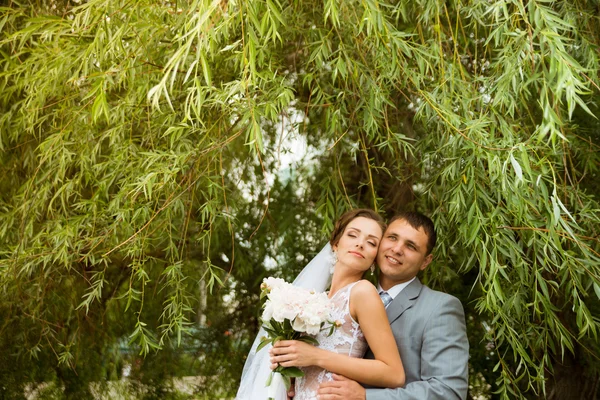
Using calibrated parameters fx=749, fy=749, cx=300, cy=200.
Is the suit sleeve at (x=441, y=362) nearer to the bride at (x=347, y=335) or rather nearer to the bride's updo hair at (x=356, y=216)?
the bride at (x=347, y=335)

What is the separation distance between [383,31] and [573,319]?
210 centimetres

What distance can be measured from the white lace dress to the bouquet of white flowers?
0.05 m

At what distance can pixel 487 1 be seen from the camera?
2.71 meters

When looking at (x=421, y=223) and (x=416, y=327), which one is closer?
(x=416, y=327)

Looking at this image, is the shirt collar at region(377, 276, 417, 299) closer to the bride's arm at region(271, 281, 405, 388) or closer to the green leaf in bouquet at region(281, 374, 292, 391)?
the bride's arm at region(271, 281, 405, 388)

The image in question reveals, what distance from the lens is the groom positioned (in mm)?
2359

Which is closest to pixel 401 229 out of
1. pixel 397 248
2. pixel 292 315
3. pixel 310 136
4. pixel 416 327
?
pixel 397 248

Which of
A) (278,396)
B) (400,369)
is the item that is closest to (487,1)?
(400,369)

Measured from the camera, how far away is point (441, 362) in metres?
2.44

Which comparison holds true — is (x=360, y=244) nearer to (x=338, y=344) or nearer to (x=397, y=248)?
(x=397, y=248)

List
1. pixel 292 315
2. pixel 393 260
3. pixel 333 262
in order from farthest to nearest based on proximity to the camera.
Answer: pixel 333 262 < pixel 393 260 < pixel 292 315

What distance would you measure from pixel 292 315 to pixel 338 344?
0.88 ft

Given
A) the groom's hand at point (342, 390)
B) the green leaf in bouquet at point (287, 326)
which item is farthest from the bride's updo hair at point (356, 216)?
the groom's hand at point (342, 390)

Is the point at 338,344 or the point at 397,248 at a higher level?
the point at 397,248
